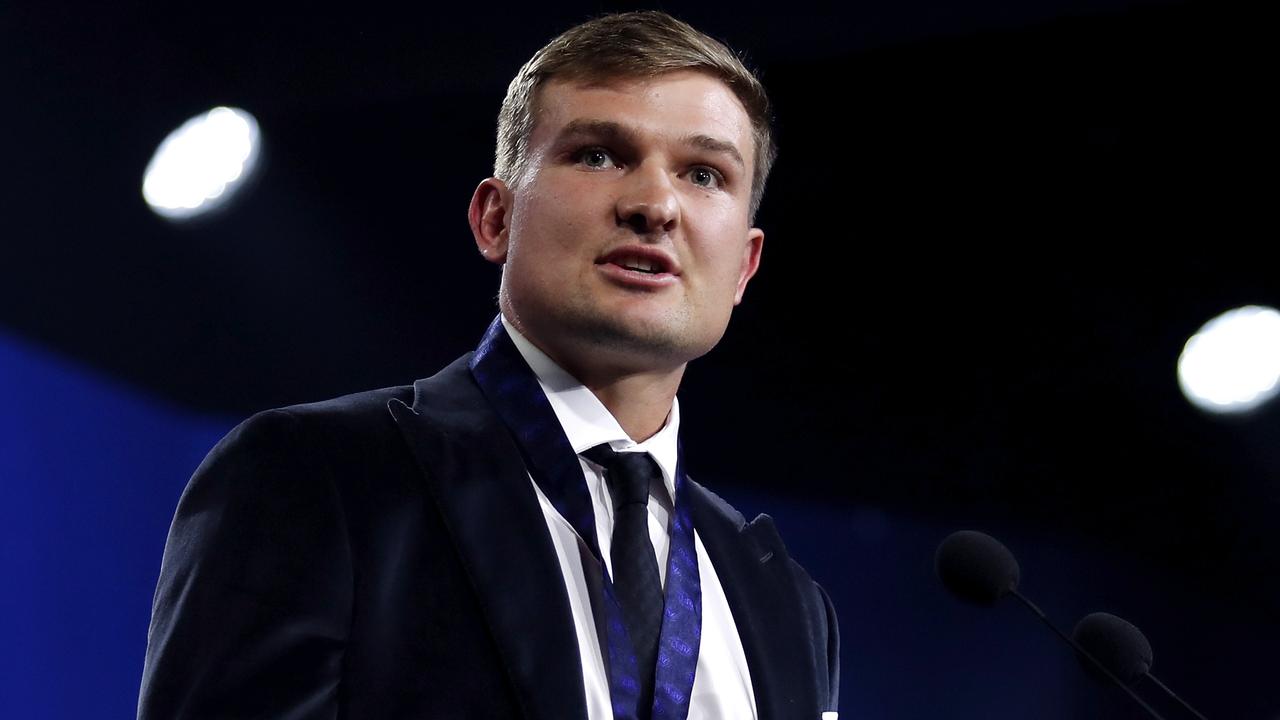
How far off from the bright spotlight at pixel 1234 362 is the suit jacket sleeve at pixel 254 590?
2097 mm

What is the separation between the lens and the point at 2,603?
213 cm

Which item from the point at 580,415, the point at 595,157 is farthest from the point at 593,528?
the point at 595,157

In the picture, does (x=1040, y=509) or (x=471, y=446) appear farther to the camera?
(x=1040, y=509)

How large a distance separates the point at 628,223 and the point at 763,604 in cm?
50

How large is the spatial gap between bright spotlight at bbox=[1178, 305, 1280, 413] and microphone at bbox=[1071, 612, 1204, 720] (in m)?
1.50

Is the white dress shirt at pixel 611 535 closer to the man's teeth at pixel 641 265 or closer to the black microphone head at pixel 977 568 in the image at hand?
the man's teeth at pixel 641 265

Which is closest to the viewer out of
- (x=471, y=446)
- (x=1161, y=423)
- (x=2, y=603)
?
(x=471, y=446)

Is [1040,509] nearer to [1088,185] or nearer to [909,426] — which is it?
[909,426]

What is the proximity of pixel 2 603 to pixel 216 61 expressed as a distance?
3.42 ft

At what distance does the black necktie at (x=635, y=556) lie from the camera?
1.30m

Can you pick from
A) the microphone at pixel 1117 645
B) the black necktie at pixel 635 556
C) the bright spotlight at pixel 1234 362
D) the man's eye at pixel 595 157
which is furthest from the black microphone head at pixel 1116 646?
the bright spotlight at pixel 1234 362

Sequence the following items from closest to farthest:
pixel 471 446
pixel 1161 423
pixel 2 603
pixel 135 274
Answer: pixel 471 446, pixel 2 603, pixel 135 274, pixel 1161 423

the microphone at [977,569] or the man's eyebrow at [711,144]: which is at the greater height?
the man's eyebrow at [711,144]

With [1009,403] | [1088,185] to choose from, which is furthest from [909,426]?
[1088,185]
